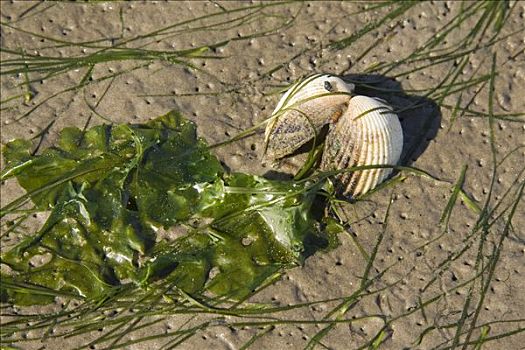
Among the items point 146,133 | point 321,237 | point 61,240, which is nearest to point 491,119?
point 321,237

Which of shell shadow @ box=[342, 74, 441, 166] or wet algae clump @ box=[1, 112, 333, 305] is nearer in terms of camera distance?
wet algae clump @ box=[1, 112, 333, 305]

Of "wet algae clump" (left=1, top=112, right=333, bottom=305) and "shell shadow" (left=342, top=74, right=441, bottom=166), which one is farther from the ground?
"shell shadow" (left=342, top=74, right=441, bottom=166)

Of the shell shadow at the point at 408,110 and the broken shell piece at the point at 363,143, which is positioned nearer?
the broken shell piece at the point at 363,143

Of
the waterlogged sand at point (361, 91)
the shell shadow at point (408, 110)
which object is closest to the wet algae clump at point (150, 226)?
the waterlogged sand at point (361, 91)

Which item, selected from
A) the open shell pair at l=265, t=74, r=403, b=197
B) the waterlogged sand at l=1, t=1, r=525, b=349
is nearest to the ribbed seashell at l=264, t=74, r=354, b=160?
the open shell pair at l=265, t=74, r=403, b=197

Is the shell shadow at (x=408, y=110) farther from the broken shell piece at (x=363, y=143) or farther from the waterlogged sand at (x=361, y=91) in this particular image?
the broken shell piece at (x=363, y=143)

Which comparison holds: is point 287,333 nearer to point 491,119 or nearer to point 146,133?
point 146,133

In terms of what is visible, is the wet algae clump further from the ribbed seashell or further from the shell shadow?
the shell shadow
